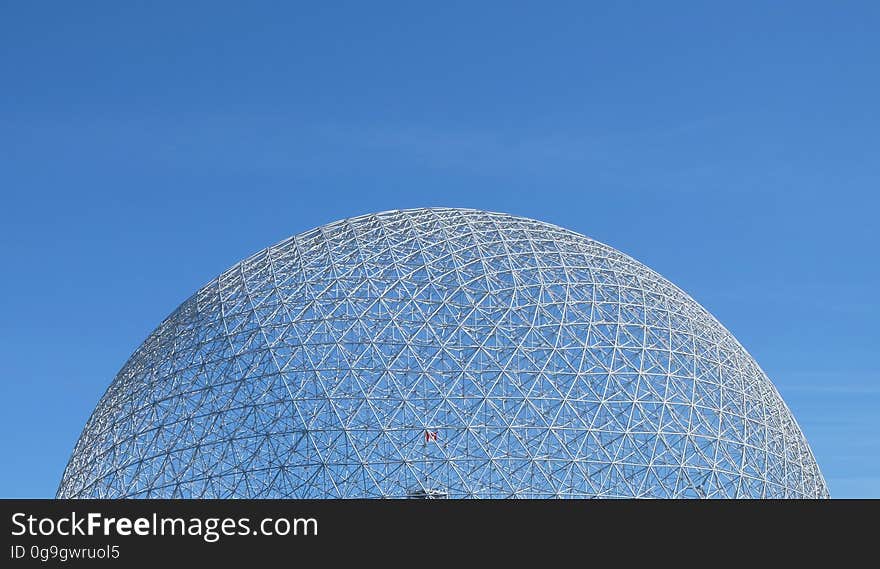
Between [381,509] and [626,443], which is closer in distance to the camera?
[381,509]

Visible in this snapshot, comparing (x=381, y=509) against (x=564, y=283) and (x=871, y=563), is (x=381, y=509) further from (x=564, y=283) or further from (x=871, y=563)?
(x=564, y=283)

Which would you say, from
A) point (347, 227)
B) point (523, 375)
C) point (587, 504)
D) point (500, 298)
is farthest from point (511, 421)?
point (587, 504)

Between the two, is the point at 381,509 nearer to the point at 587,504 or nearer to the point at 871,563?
the point at 587,504

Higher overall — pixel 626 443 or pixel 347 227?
pixel 347 227

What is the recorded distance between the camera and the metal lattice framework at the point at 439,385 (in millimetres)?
38500

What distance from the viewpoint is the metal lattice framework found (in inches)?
1516

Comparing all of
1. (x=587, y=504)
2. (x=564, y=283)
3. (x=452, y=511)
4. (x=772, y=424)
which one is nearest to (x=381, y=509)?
(x=452, y=511)

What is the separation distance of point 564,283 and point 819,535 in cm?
2448

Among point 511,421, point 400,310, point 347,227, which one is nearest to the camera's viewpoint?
point 511,421

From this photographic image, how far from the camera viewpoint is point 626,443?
40406 mm

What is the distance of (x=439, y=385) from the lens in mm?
39531

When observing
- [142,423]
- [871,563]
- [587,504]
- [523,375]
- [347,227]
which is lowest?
[871,563]

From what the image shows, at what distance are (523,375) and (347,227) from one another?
33.1ft

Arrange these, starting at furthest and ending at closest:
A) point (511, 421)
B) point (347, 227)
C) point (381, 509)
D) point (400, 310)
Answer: point (347, 227) < point (400, 310) < point (511, 421) < point (381, 509)
